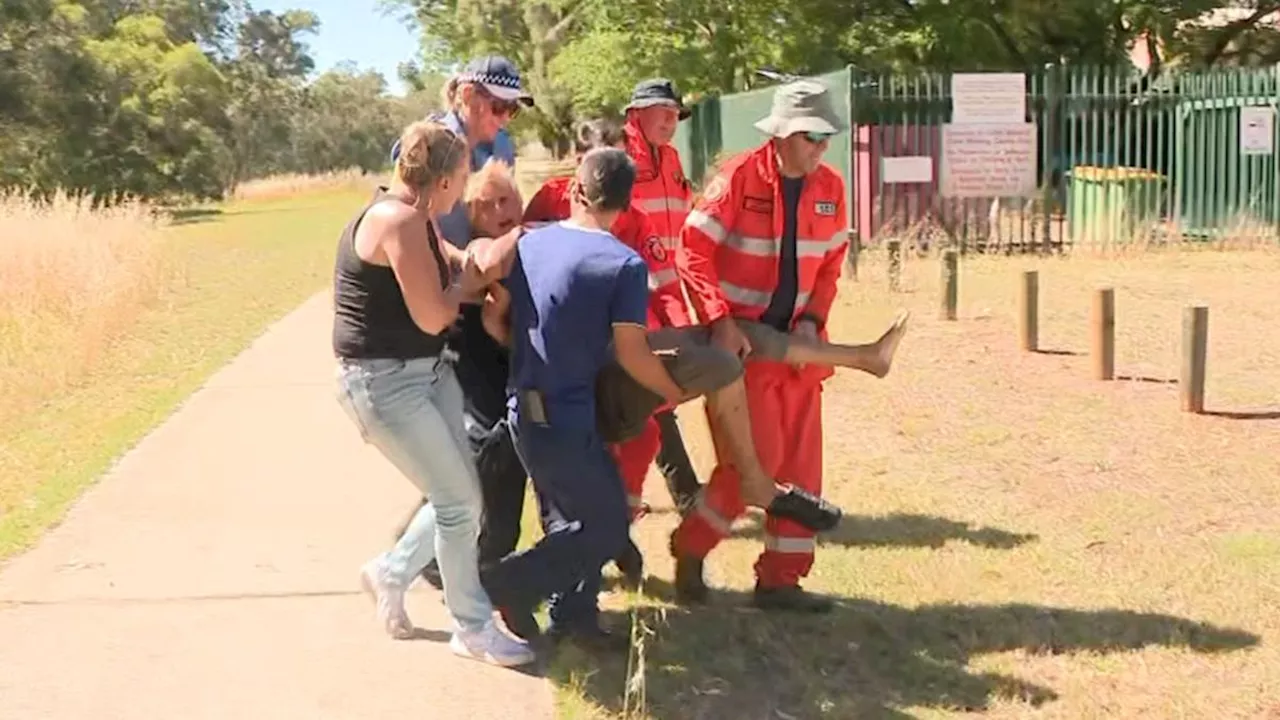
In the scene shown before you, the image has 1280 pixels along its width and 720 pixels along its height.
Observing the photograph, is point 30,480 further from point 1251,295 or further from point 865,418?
point 1251,295

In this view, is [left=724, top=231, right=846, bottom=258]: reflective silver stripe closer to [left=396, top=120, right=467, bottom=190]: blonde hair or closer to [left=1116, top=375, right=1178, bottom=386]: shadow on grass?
[left=396, top=120, right=467, bottom=190]: blonde hair

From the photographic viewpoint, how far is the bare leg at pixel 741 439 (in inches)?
203

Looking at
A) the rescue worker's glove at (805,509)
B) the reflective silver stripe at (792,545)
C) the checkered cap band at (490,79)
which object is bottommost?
the reflective silver stripe at (792,545)

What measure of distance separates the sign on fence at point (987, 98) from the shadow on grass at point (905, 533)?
11.9 m

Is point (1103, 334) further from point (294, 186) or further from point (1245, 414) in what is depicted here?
point (294, 186)

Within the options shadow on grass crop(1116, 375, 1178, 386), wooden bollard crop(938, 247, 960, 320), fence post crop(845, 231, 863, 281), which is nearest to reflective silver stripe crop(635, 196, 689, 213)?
shadow on grass crop(1116, 375, 1178, 386)

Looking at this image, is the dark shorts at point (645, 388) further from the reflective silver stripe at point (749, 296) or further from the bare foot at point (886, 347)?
the bare foot at point (886, 347)

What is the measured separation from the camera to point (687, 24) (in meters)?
29.2

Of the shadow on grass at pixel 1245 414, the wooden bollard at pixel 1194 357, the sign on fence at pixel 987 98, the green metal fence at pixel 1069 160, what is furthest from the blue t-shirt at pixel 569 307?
the sign on fence at pixel 987 98

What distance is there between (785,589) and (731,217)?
1333 millimetres

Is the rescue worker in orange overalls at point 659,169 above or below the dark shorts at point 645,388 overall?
above

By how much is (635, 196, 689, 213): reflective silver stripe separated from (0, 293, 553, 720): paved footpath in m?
1.76

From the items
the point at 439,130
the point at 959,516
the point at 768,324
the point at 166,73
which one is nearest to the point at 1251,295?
the point at 959,516

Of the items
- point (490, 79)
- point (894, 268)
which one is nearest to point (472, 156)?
point (490, 79)
